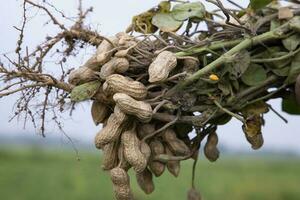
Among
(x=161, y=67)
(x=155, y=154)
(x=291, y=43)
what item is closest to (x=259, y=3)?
(x=291, y=43)

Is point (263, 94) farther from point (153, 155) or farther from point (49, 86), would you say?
A: point (49, 86)

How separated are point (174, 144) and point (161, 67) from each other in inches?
5.7

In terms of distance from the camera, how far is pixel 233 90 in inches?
49.4

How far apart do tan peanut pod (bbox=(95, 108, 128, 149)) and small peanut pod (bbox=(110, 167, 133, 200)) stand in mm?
51

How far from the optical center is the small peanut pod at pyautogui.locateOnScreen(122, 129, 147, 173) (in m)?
1.22

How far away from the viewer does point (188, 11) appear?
132cm

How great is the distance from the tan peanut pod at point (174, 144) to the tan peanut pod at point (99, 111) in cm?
11

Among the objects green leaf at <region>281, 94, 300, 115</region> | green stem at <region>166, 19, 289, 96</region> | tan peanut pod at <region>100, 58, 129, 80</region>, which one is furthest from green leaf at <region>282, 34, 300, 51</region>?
tan peanut pod at <region>100, 58, 129, 80</region>

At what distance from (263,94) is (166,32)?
0.20m

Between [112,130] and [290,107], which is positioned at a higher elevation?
[112,130]

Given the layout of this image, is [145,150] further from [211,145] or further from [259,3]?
[259,3]

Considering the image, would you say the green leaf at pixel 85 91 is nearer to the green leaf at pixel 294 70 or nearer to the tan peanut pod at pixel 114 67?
the tan peanut pod at pixel 114 67

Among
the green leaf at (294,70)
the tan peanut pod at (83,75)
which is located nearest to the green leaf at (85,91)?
the tan peanut pod at (83,75)

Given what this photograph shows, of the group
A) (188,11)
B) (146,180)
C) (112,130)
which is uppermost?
(188,11)
